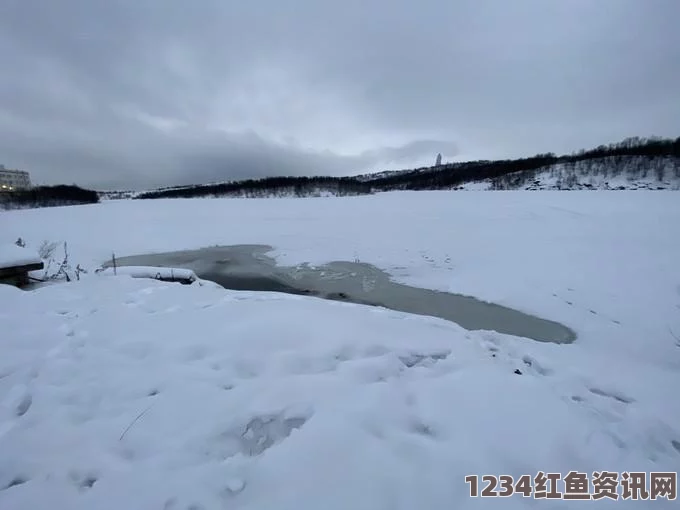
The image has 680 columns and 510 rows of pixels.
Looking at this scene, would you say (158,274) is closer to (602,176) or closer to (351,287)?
(351,287)

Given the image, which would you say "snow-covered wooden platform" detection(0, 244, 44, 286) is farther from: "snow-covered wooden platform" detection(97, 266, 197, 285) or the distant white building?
the distant white building

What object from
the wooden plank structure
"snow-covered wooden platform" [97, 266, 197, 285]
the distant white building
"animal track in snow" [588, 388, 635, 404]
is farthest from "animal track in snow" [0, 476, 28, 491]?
the distant white building

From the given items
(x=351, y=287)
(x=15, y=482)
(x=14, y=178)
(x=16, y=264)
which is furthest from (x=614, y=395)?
(x=14, y=178)

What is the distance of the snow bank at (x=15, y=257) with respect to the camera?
17.2 ft

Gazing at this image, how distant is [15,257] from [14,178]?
124m

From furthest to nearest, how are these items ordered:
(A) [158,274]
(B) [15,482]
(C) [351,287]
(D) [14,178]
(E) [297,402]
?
1. (D) [14,178]
2. (C) [351,287]
3. (A) [158,274]
4. (E) [297,402]
5. (B) [15,482]

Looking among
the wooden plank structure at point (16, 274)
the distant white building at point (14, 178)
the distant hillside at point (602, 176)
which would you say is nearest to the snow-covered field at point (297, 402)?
the wooden plank structure at point (16, 274)

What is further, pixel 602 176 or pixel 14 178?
pixel 14 178

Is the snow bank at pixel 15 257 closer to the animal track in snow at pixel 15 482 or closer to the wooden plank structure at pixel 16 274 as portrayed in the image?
the wooden plank structure at pixel 16 274

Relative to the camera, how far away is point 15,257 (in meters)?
5.36

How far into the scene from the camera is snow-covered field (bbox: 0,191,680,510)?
1.65 meters

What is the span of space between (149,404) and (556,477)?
106 inches

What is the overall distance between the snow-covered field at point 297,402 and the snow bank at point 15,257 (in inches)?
63.4

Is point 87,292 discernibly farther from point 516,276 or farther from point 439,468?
point 516,276
